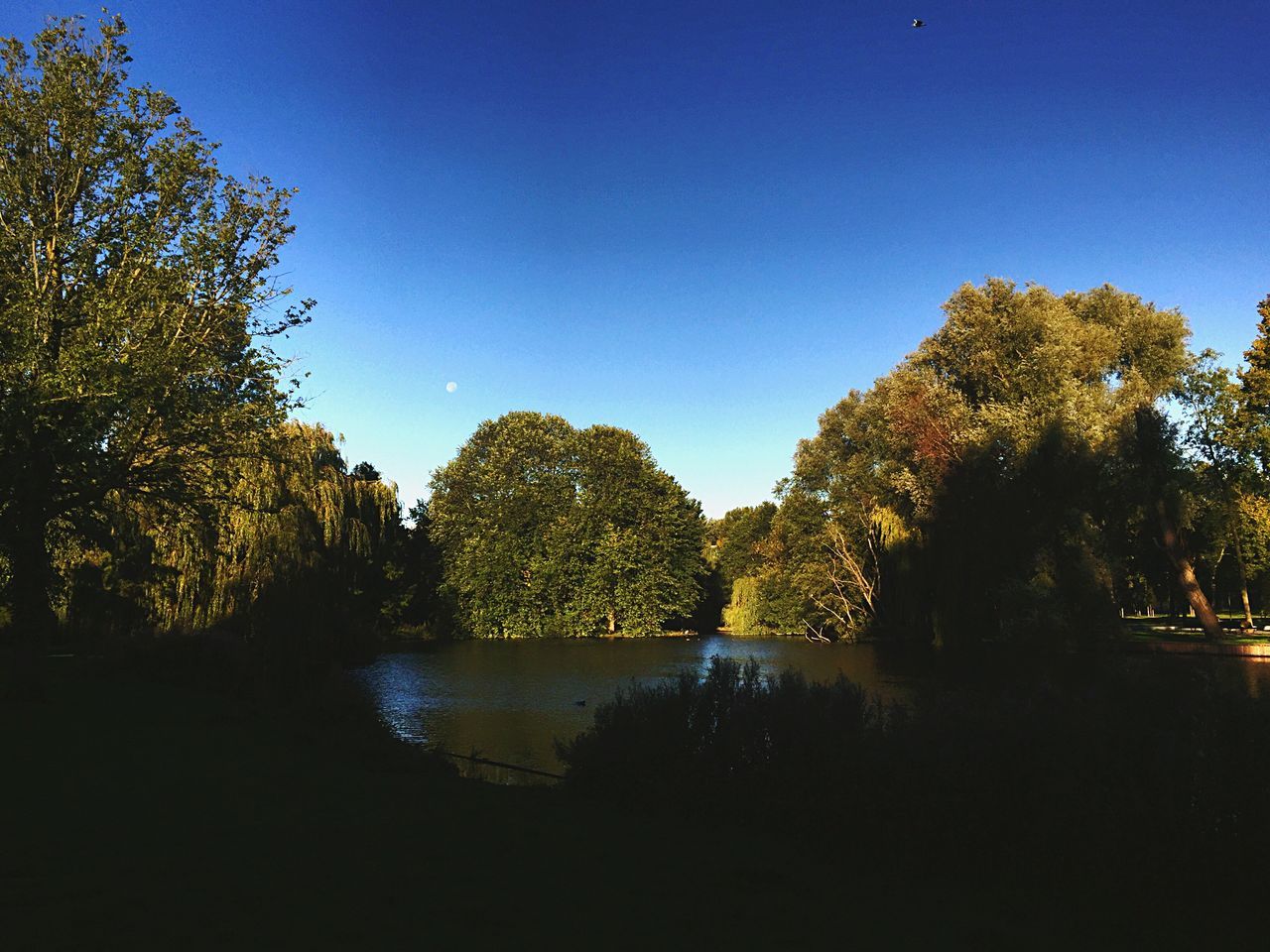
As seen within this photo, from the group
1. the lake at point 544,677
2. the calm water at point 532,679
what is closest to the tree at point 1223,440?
the lake at point 544,677

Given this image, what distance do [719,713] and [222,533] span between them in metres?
24.5

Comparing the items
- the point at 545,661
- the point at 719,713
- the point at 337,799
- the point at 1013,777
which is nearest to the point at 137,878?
the point at 337,799

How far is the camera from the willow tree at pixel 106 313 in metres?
15.2

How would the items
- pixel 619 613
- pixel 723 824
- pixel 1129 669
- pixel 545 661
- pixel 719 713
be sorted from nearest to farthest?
pixel 1129 669, pixel 723 824, pixel 719 713, pixel 545 661, pixel 619 613

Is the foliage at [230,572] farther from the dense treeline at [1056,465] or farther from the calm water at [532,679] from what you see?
the dense treeline at [1056,465]

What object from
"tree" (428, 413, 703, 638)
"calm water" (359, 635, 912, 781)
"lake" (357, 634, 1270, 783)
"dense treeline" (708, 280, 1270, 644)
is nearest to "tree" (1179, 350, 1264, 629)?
"dense treeline" (708, 280, 1270, 644)

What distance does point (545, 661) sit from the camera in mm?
39156

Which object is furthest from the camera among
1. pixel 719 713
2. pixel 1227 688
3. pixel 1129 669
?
pixel 719 713

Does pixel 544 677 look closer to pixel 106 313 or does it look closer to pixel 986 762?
pixel 106 313

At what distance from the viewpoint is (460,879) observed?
21.5ft

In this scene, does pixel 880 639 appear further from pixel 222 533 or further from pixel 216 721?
pixel 216 721

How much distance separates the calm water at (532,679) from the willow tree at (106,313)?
26.9 feet

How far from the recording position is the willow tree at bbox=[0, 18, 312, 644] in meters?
15.2

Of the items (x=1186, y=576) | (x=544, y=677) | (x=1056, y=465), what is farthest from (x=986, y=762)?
(x=1186, y=576)
